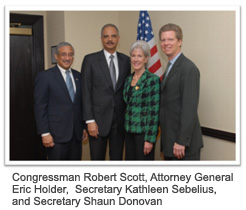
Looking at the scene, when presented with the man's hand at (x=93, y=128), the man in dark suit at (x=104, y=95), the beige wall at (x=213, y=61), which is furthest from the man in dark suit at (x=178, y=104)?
the man's hand at (x=93, y=128)

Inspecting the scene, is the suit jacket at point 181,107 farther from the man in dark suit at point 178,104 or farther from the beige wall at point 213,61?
the beige wall at point 213,61

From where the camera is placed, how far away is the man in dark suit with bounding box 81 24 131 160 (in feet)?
8.71

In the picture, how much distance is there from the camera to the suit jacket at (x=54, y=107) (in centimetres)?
261

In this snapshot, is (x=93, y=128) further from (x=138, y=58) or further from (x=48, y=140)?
(x=138, y=58)

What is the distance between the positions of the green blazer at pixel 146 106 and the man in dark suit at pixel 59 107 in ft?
1.89

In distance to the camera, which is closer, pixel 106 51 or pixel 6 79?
pixel 6 79

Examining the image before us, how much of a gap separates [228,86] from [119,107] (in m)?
0.96

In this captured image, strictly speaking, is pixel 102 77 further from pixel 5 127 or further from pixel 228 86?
pixel 228 86

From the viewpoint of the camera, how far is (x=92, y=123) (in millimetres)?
2646

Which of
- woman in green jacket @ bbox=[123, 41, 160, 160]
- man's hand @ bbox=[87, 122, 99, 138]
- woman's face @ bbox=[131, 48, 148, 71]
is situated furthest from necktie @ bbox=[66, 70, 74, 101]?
woman's face @ bbox=[131, 48, 148, 71]


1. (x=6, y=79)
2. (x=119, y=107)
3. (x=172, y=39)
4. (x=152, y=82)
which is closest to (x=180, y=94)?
(x=152, y=82)

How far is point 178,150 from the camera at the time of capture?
224cm
